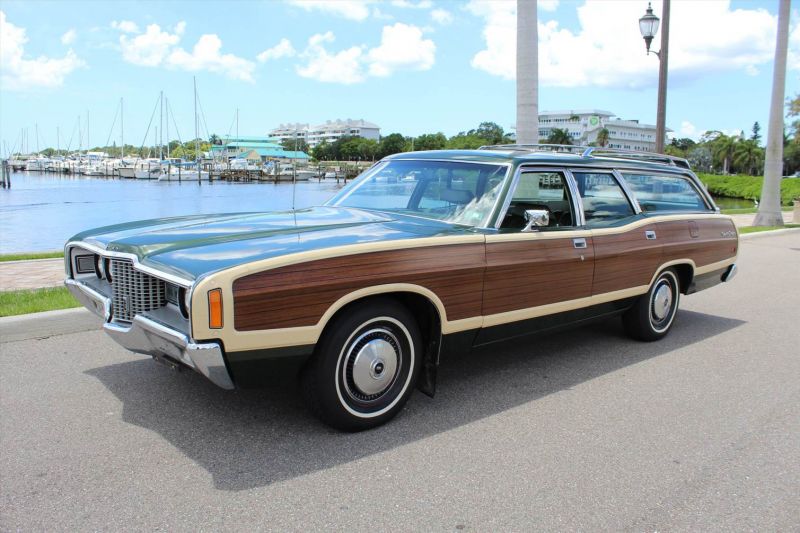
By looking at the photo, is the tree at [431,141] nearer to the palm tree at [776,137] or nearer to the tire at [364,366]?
the palm tree at [776,137]

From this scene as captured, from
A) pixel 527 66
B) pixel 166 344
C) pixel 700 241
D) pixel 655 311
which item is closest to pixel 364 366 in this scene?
pixel 166 344

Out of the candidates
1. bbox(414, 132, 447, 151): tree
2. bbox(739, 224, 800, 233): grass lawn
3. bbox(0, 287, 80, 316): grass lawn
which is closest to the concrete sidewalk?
bbox(0, 287, 80, 316): grass lawn

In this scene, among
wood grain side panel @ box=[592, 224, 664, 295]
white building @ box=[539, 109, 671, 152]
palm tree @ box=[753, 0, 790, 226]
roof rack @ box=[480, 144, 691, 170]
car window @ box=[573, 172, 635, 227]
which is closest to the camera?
wood grain side panel @ box=[592, 224, 664, 295]

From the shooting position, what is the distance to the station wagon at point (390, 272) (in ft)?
10.9

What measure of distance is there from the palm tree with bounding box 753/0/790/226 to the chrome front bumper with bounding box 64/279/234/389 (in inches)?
749

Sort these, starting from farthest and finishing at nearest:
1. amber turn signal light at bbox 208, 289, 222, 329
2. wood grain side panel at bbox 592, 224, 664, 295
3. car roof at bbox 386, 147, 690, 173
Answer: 1. wood grain side panel at bbox 592, 224, 664, 295
2. car roof at bbox 386, 147, 690, 173
3. amber turn signal light at bbox 208, 289, 222, 329

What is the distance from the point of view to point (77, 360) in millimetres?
5016

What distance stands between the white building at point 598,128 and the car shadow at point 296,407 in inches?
5331

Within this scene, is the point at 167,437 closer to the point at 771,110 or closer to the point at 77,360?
the point at 77,360

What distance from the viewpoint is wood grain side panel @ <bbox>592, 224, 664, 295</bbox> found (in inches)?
202

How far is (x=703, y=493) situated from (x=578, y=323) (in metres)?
2.00

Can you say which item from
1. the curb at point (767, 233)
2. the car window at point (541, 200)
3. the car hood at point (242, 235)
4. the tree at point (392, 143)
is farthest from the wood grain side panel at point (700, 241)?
the tree at point (392, 143)

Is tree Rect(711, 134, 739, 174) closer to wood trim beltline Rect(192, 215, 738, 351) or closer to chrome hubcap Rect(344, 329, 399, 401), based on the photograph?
wood trim beltline Rect(192, 215, 738, 351)

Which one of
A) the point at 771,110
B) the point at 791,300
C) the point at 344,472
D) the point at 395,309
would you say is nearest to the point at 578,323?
the point at 395,309
